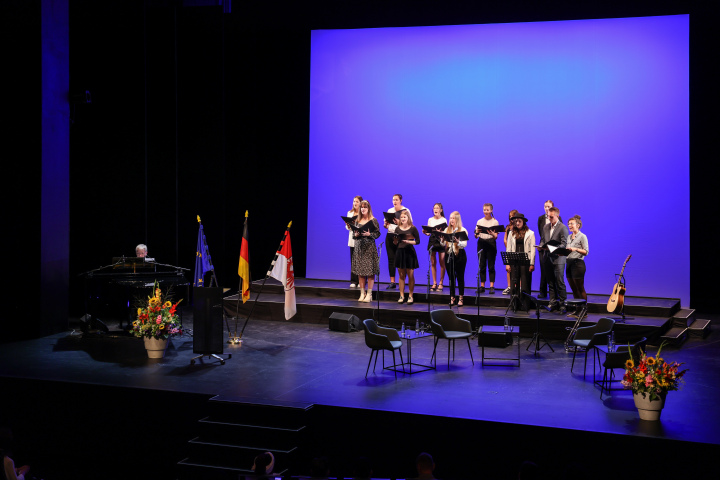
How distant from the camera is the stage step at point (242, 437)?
259 inches

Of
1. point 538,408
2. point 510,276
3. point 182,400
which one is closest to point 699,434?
point 538,408

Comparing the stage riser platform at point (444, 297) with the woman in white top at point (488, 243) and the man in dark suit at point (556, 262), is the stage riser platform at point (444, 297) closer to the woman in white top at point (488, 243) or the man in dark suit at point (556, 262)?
the woman in white top at point (488, 243)

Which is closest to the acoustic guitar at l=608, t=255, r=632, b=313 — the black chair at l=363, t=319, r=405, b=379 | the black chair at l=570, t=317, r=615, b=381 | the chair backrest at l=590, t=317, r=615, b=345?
the black chair at l=570, t=317, r=615, b=381

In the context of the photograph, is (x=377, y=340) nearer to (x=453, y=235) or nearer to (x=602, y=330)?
(x=602, y=330)

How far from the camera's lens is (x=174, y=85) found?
44.1ft

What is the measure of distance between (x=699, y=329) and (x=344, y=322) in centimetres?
526

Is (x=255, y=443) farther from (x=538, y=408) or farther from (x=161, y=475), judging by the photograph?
(x=538, y=408)

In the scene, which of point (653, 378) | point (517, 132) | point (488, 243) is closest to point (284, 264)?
point (488, 243)

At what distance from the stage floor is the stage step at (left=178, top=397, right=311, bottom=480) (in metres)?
0.19

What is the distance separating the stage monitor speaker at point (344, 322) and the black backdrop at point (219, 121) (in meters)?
3.26

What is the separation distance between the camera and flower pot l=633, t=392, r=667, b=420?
6.48 metres

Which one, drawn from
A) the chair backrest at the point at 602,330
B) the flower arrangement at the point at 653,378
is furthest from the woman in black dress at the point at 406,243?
the flower arrangement at the point at 653,378

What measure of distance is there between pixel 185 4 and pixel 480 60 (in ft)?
18.9

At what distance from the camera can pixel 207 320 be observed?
8.88m
